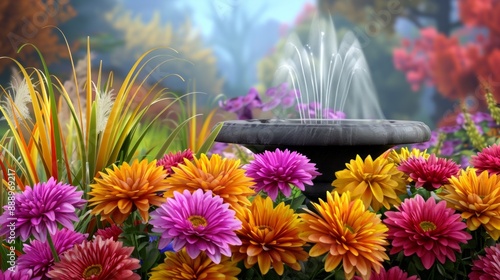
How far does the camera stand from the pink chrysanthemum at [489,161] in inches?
62.5

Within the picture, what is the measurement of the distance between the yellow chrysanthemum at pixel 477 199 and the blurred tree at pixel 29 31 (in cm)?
608

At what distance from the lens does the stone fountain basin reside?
1.74m

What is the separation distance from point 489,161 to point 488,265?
14.3 inches

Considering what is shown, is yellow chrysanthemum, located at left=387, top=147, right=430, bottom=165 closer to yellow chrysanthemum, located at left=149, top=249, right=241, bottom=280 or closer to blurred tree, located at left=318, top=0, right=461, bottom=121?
yellow chrysanthemum, located at left=149, top=249, right=241, bottom=280

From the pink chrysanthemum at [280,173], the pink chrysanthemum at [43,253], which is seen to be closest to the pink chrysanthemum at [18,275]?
the pink chrysanthemum at [43,253]

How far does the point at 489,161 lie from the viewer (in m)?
1.60

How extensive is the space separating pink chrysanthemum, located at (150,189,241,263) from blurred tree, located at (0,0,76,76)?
5999 mm

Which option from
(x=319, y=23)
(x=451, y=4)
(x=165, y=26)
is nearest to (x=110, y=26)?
(x=165, y=26)

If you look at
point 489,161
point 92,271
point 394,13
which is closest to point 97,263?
point 92,271

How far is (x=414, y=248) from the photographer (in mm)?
1312

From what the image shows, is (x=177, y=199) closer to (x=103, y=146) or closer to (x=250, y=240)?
(x=250, y=240)

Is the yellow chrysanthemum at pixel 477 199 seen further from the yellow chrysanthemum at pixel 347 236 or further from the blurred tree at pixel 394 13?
the blurred tree at pixel 394 13

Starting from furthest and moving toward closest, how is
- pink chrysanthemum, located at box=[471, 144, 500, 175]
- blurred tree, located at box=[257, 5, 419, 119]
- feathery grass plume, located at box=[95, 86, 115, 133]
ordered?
blurred tree, located at box=[257, 5, 419, 119]
feathery grass plume, located at box=[95, 86, 115, 133]
pink chrysanthemum, located at box=[471, 144, 500, 175]

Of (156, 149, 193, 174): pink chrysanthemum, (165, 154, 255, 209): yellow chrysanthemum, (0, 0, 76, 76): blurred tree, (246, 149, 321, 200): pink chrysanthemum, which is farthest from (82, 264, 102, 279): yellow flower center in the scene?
(0, 0, 76, 76): blurred tree
